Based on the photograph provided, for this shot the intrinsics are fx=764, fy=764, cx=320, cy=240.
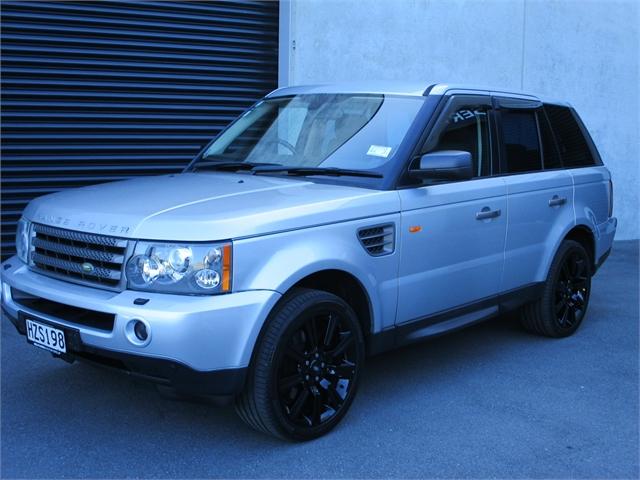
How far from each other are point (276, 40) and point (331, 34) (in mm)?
611

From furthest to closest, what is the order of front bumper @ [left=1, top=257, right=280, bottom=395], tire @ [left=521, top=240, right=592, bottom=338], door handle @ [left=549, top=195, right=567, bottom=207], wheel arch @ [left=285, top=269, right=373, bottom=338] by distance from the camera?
tire @ [left=521, top=240, right=592, bottom=338]
door handle @ [left=549, top=195, right=567, bottom=207]
wheel arch @ [left=285, top=269, right=373, bottom=338]
front bumper @ [left=1, top=257, right=280, bottom=395]

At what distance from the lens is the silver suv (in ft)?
10.8

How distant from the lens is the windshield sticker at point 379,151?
423 centimetres

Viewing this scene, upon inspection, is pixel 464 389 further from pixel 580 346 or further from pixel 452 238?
pixel 580 346

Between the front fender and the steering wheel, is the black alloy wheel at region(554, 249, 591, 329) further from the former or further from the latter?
the steering wheel

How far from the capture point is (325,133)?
14.7 ft

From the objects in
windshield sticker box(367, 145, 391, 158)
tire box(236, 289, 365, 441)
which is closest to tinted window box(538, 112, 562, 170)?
windshield sticker box(367, 145, 391, 158)

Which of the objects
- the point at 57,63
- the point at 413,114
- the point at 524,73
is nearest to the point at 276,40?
the point at 57,63

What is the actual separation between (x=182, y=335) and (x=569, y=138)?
3795mm

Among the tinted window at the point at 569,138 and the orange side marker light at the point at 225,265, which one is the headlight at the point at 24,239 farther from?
the tinted window at the point at 569,138

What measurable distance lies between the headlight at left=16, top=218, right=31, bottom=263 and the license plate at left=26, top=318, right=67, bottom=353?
47 centimetres

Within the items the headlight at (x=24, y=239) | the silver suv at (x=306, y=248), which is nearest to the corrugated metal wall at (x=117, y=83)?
the silver suv at (x=306, y=248)

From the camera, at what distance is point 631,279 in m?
8.13

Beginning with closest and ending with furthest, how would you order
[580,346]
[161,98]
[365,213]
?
[365,213]
[580,346]
[161,98]
